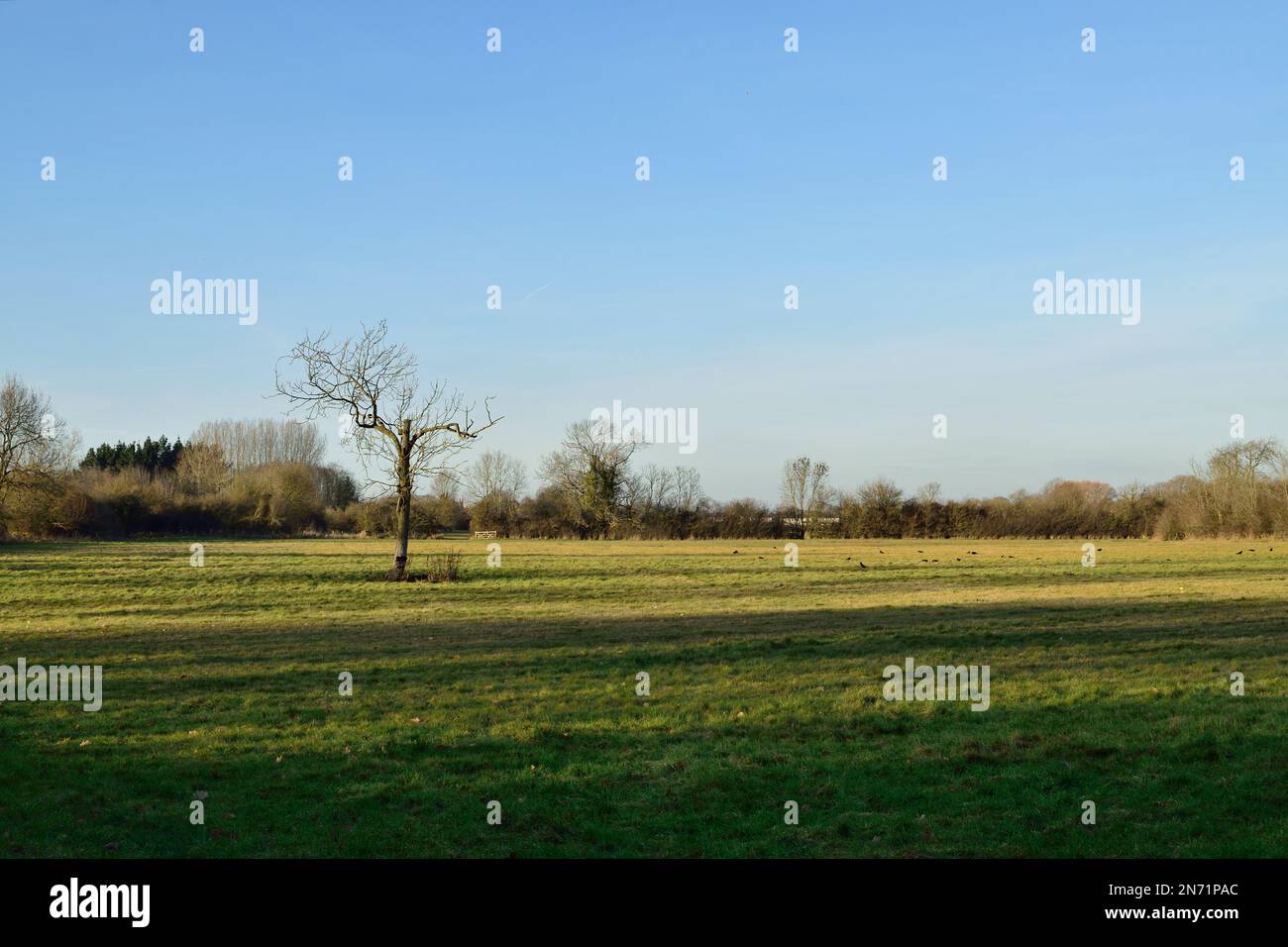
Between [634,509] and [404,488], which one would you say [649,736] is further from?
[634,509]

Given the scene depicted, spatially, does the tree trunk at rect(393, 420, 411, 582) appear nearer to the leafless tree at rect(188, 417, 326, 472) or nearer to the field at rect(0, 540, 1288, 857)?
the field at rect(0, 540, 1288, 857)

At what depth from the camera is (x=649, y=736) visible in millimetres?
10273

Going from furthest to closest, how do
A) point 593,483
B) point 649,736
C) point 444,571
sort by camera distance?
point 593,483 → point 444,571 → point 649,736

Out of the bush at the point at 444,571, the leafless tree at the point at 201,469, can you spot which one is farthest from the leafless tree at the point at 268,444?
the bush at the point at 444,571

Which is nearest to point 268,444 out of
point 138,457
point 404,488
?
point 138,457

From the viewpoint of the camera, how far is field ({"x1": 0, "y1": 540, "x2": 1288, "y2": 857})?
286 inches

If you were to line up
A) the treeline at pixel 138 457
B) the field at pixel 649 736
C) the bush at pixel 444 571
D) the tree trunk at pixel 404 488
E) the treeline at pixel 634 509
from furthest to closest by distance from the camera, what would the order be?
1. the treeline at pixel 138 457
2. the treeline at pixel 634 509
3. the tree trunk at pixel 404 488
4. the bush at pixel 444 571
5. the field at pixel 649 736

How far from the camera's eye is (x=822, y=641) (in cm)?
1733

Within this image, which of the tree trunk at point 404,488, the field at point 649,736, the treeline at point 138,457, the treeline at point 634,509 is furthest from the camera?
the treeline at point 138,457

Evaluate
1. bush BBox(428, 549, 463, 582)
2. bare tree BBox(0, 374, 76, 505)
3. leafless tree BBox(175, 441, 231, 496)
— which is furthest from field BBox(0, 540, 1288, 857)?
leafless tree BBox(175, 441, 231, 496)

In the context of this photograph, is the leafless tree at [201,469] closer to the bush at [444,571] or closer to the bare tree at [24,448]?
the bare tree at [24,448]

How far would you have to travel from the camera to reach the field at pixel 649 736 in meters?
7.27
